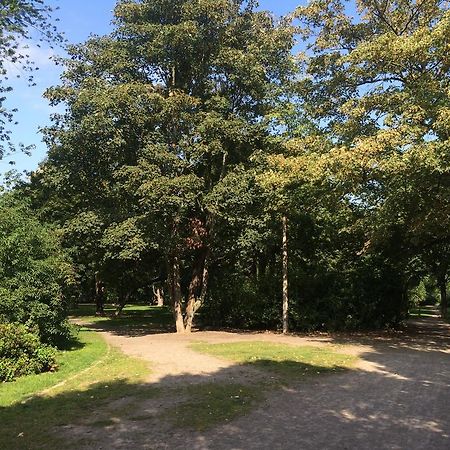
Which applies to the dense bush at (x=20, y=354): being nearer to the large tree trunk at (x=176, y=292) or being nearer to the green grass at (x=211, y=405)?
the green grass at (x=211, y=405)

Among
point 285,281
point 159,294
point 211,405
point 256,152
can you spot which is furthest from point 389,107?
point 159,294

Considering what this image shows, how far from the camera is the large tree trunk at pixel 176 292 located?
20625 millimetres

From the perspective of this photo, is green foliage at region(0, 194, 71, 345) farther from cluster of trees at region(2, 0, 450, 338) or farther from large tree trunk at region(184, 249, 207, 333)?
large tree trunk at region(184, 249, 207, 333)

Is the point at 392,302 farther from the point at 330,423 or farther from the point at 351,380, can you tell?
the point at 330,423

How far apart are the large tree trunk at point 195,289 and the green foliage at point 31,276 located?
23.9ft

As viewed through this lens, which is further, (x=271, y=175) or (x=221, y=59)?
(x=221, y=59)

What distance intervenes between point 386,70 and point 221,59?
255 inches

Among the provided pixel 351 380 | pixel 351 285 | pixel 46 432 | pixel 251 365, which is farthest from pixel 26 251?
pixel 351 285

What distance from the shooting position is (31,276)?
12.6 meters

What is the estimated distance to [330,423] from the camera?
21.7ft

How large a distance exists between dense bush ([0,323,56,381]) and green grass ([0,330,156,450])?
0.32m

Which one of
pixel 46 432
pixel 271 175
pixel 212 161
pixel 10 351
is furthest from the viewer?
pixel 212 161

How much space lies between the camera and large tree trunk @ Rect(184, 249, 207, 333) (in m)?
21.0

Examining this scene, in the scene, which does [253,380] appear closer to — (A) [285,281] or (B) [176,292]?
(A) [285,281]
